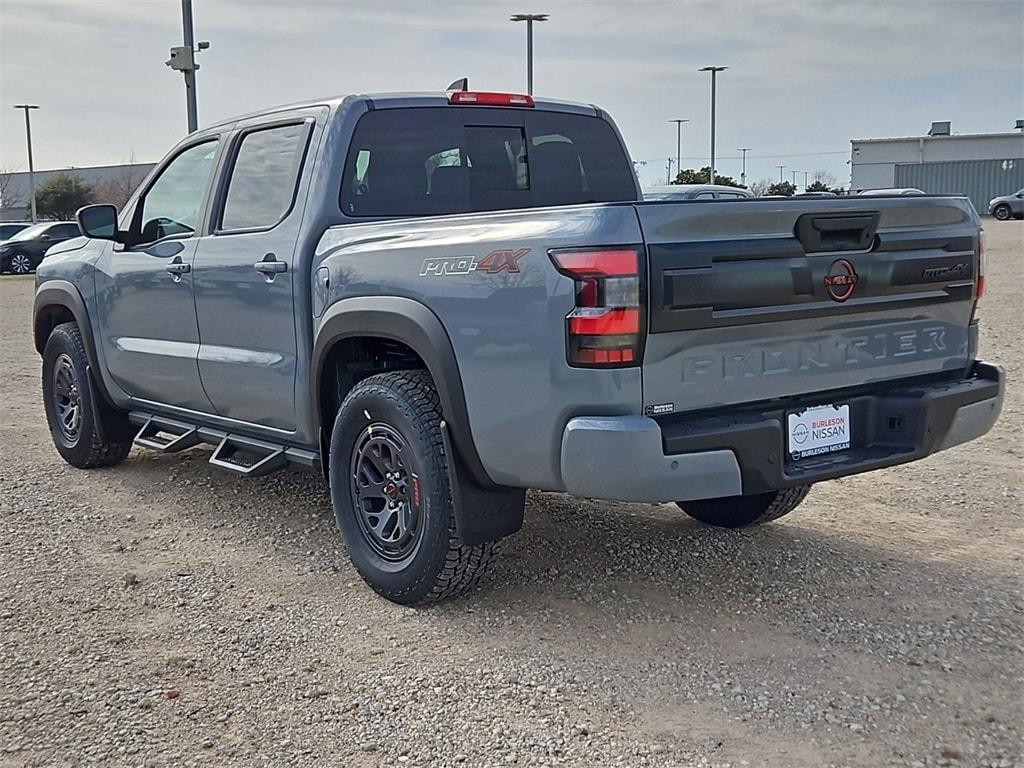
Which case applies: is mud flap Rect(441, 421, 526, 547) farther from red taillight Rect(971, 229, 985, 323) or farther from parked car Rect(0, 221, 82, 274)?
parked car Rect(0, 221, 82, 274)

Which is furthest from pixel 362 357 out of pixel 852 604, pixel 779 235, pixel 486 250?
pixel 852 604

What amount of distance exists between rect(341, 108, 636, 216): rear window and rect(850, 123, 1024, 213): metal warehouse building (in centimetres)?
5904

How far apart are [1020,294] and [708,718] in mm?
14117

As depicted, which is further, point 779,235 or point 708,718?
point 779,235

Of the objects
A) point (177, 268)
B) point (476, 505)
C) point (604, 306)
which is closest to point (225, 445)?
point (177, 268)

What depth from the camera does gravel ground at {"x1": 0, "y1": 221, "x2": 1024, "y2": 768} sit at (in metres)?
3.28

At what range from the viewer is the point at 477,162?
204 inches

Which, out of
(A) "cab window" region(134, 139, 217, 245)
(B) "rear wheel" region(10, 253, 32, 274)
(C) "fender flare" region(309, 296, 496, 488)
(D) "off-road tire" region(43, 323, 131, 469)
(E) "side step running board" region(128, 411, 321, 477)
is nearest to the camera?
(C) "fender flare" region(309, 296, 496, 488)

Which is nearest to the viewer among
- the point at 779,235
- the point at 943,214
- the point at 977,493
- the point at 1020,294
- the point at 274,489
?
the point at 779,235

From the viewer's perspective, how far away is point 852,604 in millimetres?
4289

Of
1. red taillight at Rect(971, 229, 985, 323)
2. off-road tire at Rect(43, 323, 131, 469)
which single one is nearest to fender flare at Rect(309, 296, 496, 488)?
red taillight at Rect(971, 229, 985, 323)

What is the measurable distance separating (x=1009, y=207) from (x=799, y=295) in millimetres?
44287

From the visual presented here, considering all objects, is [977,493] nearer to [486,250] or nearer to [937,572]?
[937,572]

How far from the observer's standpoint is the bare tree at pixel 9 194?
56844 mm
